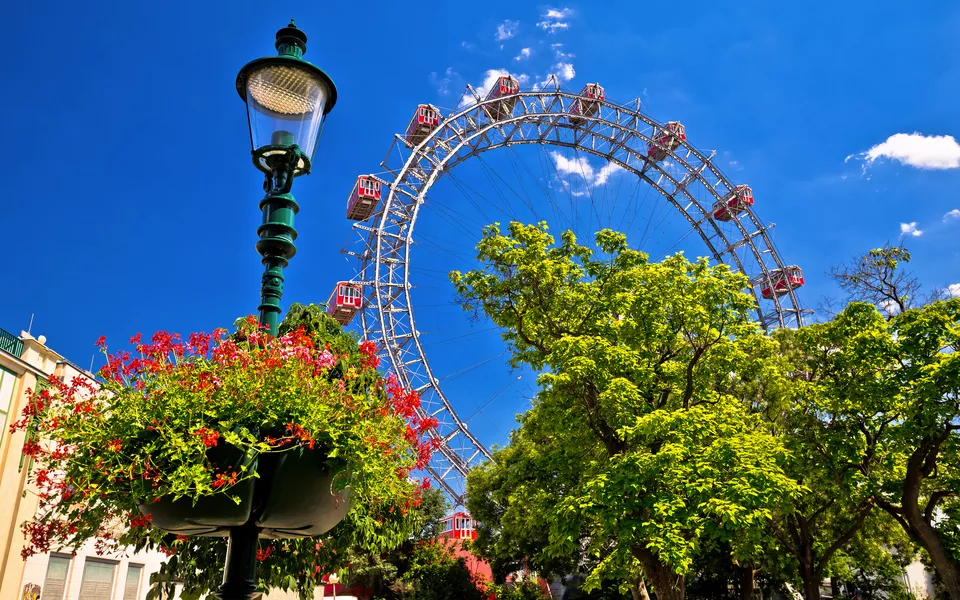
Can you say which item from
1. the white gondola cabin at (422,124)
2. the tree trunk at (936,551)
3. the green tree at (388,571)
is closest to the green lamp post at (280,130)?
the tree trunk at (936,551)

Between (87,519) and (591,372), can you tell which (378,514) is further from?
(591,372)

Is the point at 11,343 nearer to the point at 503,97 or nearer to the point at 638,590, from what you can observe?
the point at 638,590

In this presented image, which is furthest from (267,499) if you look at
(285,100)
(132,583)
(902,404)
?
(132,583)

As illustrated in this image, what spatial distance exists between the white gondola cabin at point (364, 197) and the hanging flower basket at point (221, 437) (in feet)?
105

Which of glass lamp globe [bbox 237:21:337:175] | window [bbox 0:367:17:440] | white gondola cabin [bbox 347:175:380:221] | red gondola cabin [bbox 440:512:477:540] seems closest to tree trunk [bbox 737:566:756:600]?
red gondola cabin [bbox 440:512:477:540]

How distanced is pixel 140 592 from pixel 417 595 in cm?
1137

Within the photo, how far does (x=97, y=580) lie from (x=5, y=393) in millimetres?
5850

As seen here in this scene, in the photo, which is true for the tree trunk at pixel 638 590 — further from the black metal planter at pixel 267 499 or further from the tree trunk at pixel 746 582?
the black metal planter at pixel 267 499

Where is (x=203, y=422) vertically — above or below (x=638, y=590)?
above

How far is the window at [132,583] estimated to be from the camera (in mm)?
20203

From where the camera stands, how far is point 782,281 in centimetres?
4600

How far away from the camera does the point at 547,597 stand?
2958 cm

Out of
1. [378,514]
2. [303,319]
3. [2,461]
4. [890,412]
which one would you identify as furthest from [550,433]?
[2,461]

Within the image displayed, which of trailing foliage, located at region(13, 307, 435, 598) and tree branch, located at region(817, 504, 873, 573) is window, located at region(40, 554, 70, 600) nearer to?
trailing foliage, located at region(13, 307, 435, 598)
